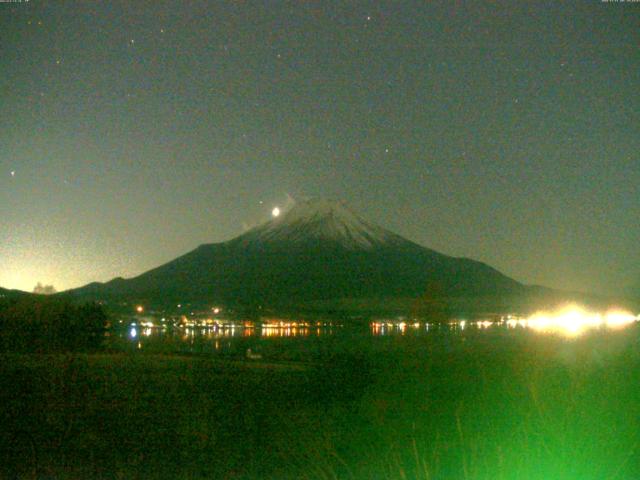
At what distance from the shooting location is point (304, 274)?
149m

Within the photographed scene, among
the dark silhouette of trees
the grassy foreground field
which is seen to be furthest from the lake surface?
the grassy foreground field

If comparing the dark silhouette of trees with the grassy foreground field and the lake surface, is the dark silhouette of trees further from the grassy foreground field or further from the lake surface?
the grassy foreground field

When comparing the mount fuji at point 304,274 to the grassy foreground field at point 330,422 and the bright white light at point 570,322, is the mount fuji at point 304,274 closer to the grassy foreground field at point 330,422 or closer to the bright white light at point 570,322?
the bright white light at point 570,322

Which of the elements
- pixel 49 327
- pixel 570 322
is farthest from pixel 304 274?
pixel 49 327

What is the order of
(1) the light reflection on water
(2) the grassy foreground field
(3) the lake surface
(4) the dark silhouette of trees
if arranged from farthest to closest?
(1) the light reflection on water, (3) the lake surface, (4) the dark silhouette of trees, (2) the grassy foreground field

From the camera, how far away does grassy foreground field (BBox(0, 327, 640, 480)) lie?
9125mm

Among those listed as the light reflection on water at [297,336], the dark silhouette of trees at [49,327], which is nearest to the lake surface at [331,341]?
the light reflection on water at [297,336]

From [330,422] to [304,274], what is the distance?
134 metres

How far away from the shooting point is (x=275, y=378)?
896 inches

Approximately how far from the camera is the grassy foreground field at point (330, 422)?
359 inches

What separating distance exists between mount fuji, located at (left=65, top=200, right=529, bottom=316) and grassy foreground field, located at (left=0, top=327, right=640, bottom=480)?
102349 millimetres

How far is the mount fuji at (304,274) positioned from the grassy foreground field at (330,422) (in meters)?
102

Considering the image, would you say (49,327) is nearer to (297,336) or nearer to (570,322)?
(297,336)

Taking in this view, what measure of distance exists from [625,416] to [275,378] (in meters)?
12.8
